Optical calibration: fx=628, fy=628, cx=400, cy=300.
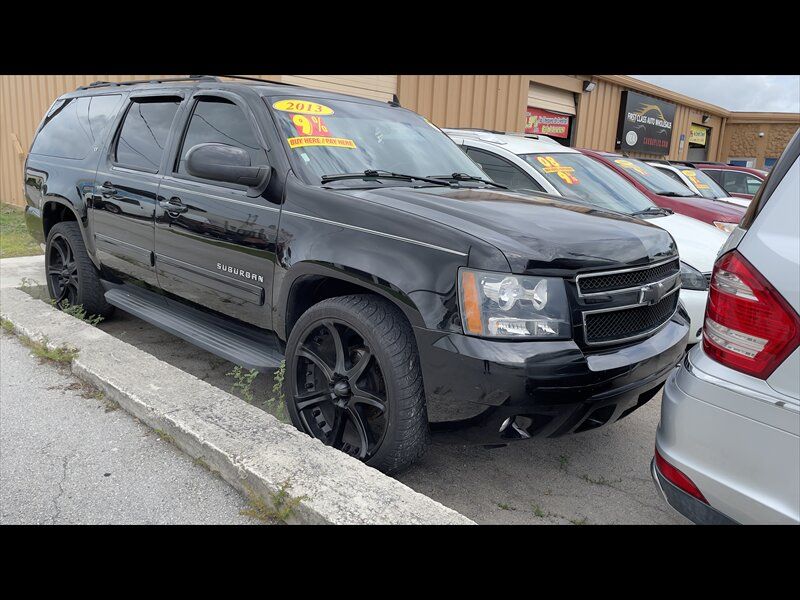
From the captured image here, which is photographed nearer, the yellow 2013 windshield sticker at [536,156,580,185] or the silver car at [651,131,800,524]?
the silver car at [651,131,800,524]

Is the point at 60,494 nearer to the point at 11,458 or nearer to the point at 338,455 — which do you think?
the point at 11,458

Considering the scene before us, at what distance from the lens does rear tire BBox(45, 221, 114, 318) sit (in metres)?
4.94

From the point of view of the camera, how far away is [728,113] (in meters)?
30.0

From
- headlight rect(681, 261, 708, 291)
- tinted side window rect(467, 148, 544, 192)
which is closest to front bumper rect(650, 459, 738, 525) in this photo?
headlight rect(681, 261, 708, 291)

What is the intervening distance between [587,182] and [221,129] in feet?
12.4

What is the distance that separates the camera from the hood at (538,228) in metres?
2.54

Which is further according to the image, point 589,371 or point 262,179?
point 262,179

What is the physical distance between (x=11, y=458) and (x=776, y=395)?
3189 mm

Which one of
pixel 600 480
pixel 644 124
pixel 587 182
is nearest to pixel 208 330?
pixel 600 480

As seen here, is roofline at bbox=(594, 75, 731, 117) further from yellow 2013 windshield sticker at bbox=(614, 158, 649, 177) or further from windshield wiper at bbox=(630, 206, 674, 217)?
windshield wiper at bbox=(630, 206, 674, 217)

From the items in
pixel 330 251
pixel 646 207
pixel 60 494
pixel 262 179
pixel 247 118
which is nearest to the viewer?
pixel 60 494

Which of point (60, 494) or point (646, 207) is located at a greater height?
point (646, 207)

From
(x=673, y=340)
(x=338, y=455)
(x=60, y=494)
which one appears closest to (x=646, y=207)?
(x=673, y=340)

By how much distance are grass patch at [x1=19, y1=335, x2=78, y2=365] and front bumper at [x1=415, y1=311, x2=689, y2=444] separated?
8.58ft
